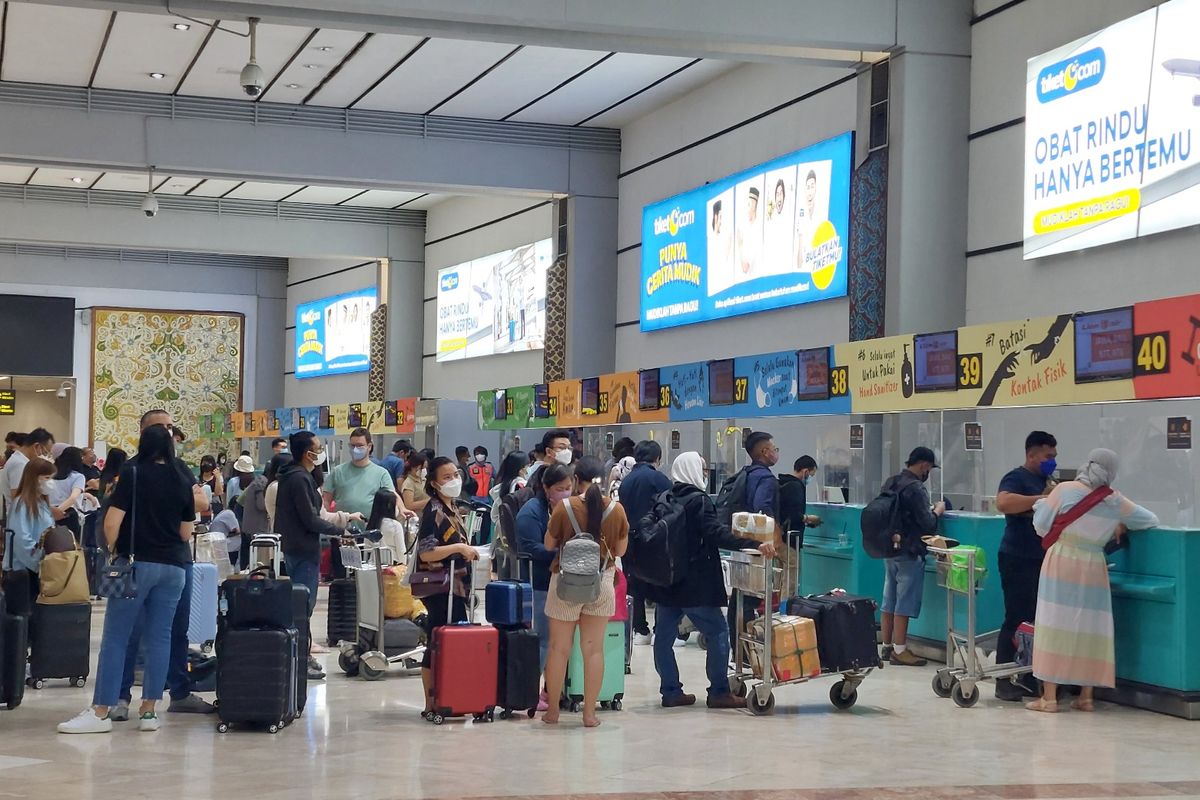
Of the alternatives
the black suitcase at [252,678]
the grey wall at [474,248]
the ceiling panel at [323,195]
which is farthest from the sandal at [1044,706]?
the ceiling panel at [323,195]

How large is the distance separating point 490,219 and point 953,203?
11.3 m

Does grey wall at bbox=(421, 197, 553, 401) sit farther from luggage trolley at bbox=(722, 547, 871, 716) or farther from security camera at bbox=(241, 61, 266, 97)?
luggage trolley at bbox=(722, 547, 871, 716)

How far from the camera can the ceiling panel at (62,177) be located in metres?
21.5

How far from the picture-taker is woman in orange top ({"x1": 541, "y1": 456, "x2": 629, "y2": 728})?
6.81 m

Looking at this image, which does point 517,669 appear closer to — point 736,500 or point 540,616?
point 540,616

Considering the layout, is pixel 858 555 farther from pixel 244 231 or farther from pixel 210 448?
pixel 210 448

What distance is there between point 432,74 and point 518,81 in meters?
0.96

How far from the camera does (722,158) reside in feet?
51.0

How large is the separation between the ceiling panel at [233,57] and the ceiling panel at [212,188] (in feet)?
18.7

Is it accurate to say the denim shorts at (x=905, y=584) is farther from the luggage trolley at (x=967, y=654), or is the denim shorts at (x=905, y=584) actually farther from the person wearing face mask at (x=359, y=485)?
the person wearing face mask at (x=359, y=485)

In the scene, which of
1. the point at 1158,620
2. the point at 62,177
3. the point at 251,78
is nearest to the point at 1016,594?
the point at 1158,620

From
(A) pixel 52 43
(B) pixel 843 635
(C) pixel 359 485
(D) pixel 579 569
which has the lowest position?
(B) pixel 843 635

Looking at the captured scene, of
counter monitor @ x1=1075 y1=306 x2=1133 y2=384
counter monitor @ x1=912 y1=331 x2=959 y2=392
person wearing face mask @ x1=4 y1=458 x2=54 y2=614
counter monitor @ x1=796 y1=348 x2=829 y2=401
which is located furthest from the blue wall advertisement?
person wearing face mask @ x1=4 y1=458 x2=54 y2=614

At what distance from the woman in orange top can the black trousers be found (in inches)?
97.1
